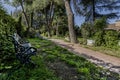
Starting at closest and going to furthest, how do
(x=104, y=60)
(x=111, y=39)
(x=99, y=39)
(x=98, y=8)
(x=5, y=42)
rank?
(x=5, y=42)
(x=104, y=60)
(x=111, y=39)
(x=99, y=39)
(x=98, y=8)

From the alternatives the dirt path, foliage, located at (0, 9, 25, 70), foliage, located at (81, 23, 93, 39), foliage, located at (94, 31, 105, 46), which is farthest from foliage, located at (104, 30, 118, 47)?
foliage, located at (0, 9, 25, 70)

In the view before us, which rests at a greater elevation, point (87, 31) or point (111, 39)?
point (87, 31)

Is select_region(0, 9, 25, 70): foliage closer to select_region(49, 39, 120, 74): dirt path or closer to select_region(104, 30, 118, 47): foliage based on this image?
select_region(49, 39, 120, 74): dirt path

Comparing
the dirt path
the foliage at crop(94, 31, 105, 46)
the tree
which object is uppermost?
the tree

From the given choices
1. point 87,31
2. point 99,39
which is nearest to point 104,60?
point 99,39

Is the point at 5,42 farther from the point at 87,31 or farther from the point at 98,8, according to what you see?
the point at 98,8

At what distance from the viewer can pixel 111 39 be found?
12.8 meters

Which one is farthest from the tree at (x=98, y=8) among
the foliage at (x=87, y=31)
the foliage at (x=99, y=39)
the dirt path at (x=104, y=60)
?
the dirt path at (x=104, y=60)

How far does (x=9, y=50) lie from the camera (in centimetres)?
559

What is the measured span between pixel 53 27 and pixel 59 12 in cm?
325

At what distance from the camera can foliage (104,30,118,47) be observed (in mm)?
12617

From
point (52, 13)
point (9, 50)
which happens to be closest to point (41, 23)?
point (52, 13)

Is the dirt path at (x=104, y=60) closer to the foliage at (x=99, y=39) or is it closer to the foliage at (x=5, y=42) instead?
the foliage at (x=99, y=39)

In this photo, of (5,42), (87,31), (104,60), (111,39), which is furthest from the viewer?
(87,31)
